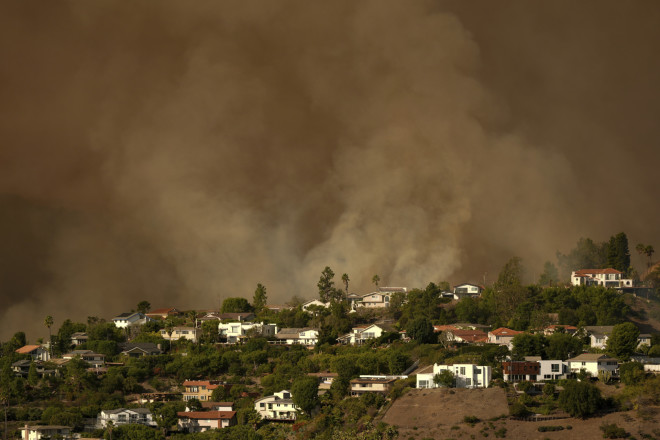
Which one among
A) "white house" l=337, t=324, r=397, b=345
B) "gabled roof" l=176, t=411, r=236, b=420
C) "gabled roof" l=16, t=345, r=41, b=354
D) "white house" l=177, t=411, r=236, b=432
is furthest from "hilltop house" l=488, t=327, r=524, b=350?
"gabled roof" l=16, t=345, r=41, b=354

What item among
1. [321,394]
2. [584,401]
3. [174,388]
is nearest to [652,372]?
[584,401]

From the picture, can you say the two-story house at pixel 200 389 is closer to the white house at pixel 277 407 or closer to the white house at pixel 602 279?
the white house at pixel 277 407

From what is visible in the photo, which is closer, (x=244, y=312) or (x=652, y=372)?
(x=652, y=372)

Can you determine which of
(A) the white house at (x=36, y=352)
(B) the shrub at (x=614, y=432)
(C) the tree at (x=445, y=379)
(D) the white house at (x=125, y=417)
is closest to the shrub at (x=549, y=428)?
(B) the shrub at (x=614, y=432)

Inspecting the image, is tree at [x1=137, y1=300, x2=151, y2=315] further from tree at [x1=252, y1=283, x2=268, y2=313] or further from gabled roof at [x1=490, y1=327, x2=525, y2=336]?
gabled roof at [x1=490, y1=327, x2=525, y2=336]

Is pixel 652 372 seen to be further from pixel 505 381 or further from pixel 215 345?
pixel 215 345

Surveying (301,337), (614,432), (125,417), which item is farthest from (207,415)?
(614,432)
